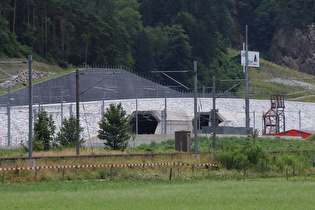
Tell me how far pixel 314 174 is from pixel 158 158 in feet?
31.9

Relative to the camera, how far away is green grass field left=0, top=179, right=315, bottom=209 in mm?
21469

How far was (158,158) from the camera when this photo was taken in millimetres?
35469

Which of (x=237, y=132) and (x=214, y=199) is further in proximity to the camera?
(x=237, y=132)

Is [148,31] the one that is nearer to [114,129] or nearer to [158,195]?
[114,129]

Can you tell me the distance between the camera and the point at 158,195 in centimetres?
2431

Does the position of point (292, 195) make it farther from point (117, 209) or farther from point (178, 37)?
point (178, 37)

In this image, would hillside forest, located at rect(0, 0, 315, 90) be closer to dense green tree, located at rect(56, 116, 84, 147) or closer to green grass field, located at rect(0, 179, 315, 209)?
dense green tree, located at rect(56, 116, 84, 147)

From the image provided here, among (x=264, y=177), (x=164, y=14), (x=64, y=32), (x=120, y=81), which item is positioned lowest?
(x=264, y=177)

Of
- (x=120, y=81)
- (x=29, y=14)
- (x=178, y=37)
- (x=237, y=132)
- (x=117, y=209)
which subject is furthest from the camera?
(x=178, y=37)

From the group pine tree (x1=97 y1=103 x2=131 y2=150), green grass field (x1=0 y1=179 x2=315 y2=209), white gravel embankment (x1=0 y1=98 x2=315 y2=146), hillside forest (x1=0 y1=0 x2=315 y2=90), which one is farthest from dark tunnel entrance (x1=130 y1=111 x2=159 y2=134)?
green grass field (x1=0 y1=179 x2=315 y2=209)

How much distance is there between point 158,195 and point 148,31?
11083 cm

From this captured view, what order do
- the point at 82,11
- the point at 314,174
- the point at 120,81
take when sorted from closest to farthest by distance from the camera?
the point at 314,174
the point at 120,81
the point at 82,11

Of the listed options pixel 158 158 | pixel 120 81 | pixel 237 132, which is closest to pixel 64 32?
pixel 120 81

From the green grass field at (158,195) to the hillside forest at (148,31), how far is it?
2464 inches
